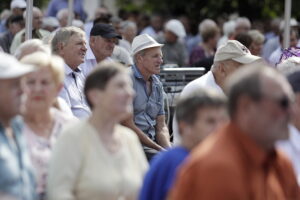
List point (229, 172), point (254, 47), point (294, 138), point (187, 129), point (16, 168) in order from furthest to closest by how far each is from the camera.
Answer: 1. point (254, 47)
2. point (294, 138)
3. point (187, 129)
4. point (16, 168)
5. point (229, 172)

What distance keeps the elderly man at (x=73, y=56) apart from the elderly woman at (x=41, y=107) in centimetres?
267

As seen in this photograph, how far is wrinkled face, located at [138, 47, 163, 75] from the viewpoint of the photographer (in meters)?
8.91

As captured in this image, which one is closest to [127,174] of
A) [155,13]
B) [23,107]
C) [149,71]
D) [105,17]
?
[23,107]

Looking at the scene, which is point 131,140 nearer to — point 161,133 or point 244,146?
point 244,146

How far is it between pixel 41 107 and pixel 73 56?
3.04 m

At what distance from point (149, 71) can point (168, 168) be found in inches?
157

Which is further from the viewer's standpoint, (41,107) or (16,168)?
(41,107)

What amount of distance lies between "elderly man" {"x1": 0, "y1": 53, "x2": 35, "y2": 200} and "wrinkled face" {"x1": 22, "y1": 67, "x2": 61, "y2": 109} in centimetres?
46

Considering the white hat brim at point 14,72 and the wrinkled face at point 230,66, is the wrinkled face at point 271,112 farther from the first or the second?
the wrinkled face at point 230,66

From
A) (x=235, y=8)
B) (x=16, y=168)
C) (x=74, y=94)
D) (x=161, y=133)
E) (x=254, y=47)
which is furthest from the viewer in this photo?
(x=235, y=8)

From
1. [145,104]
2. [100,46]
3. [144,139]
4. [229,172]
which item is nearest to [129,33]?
[100,46]

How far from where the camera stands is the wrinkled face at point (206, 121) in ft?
16.4

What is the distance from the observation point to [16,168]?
4.96 meters

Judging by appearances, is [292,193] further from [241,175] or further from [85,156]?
[85,156]
